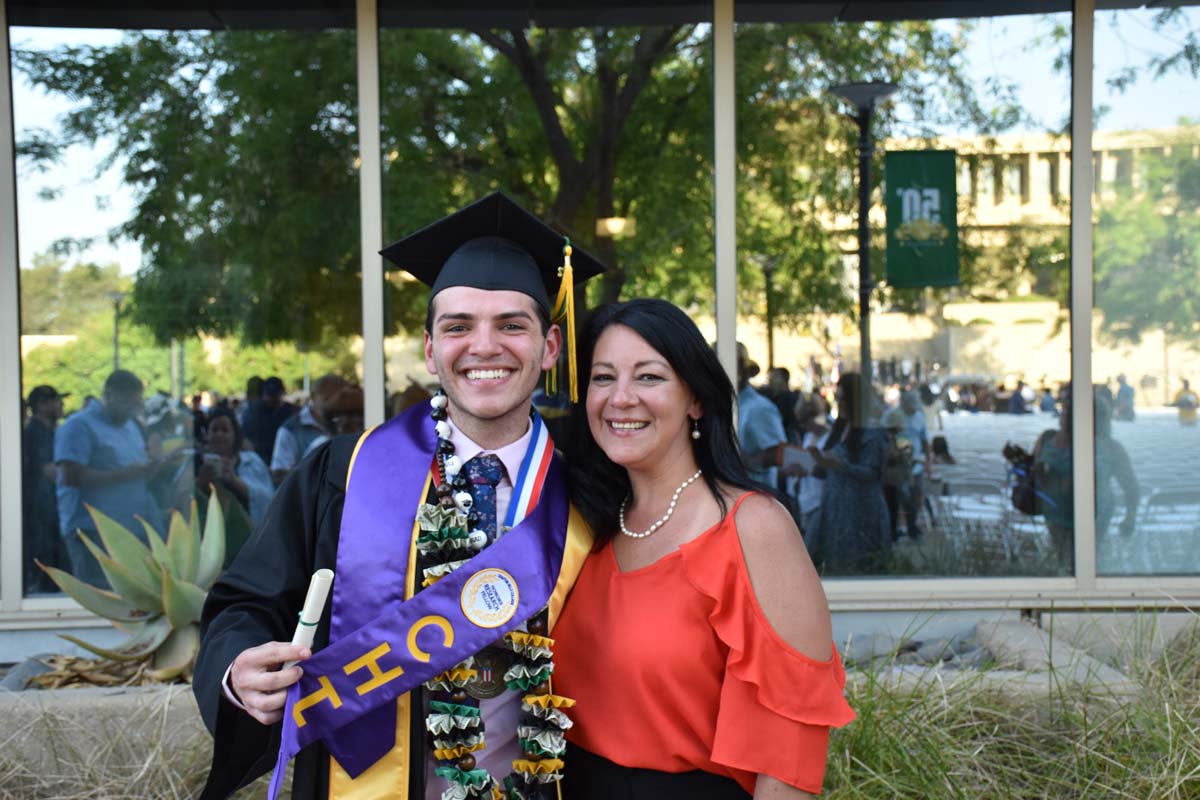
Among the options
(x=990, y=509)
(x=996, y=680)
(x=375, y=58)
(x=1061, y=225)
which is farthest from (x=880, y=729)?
(x=375, y=58)

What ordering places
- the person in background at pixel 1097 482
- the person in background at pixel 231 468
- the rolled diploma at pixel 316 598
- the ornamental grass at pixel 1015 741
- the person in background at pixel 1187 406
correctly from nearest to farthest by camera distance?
the rolled diploma at pixel 316 598 < the ornamental grass at pixel 1015 741 < the person in background at pixel 1097 482 < the person in background at pixel 1187 406 < the person in background at pixel 231 468

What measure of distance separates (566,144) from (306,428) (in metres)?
2.22

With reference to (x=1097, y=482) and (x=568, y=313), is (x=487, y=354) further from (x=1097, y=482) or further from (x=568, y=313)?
(x=1097, y=482)

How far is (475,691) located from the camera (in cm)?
216

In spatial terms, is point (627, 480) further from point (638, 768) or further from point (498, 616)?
point (638, 768)

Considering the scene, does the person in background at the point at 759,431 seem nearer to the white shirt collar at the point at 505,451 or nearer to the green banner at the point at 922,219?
the green banner at the point at 922,219

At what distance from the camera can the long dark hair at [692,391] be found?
215 centimetres

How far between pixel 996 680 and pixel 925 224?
3.12 m

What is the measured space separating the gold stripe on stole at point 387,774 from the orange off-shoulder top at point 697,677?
310 millimetres

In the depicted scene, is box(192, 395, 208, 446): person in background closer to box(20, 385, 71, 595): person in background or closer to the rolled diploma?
box(20, 385, 71, 595): person in background

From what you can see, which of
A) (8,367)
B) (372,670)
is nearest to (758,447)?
(8,367)

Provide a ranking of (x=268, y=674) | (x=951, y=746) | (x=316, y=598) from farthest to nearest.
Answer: (x=951, y=746)
(x=268, y=674)
(x=316, y=598)

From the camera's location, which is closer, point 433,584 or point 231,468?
point 433,584

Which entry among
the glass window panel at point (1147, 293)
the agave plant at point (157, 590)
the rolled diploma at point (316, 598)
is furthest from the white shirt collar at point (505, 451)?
the glass window panel at point (1147, 293)
